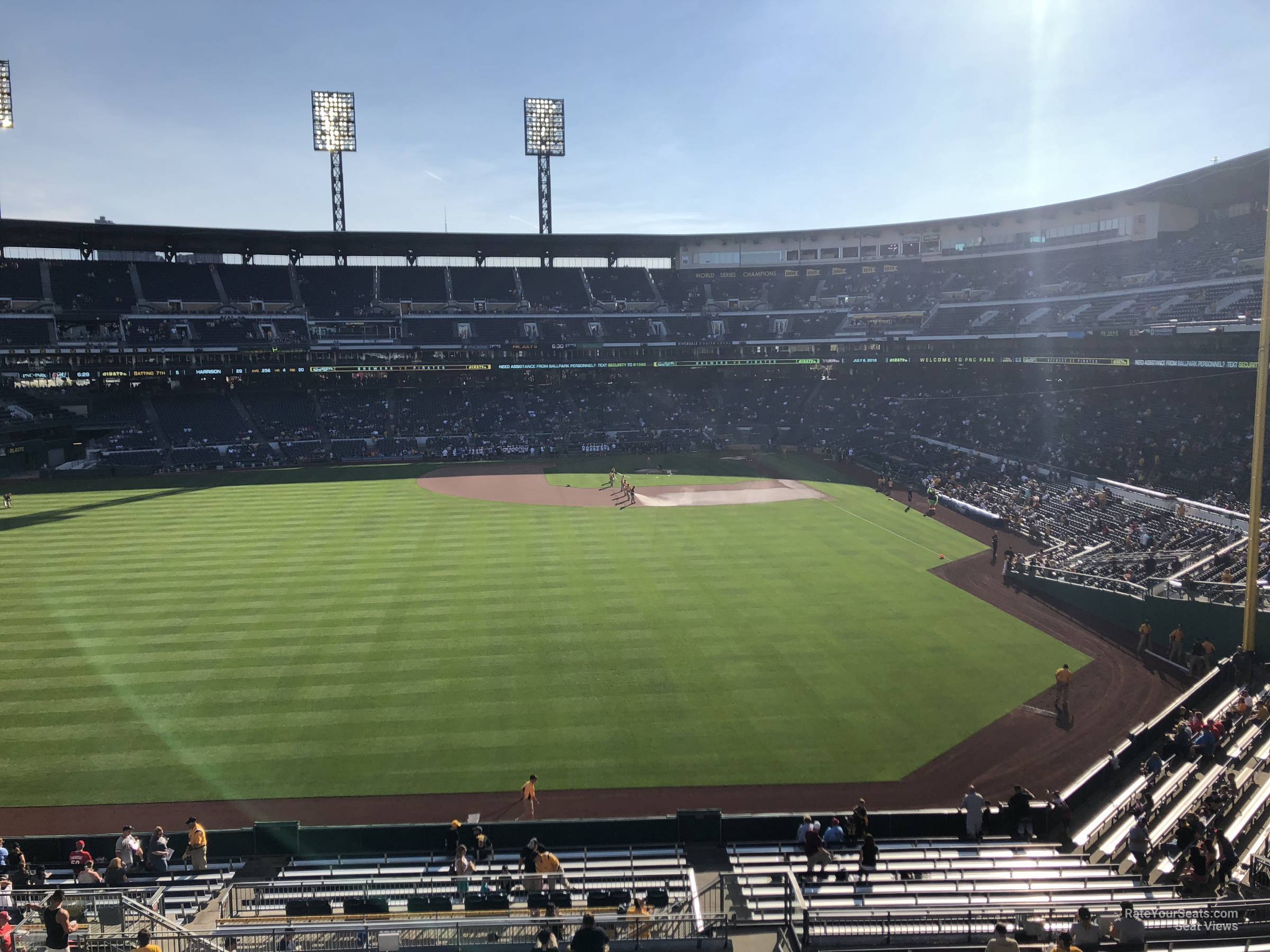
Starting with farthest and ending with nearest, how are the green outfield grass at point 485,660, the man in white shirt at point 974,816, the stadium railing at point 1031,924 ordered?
the green outfield grass at point 485,660 < the man in white shirt at point 974,816 < the stadium railing at point 1031,924

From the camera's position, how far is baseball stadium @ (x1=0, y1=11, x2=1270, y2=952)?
11078 millimetres

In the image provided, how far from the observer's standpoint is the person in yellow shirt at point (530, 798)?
13.9 metres

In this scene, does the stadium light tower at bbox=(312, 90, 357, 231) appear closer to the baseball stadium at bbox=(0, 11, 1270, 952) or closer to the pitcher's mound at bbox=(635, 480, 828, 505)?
the baseball stadium at bbox=(0, 11, 1270, 952)

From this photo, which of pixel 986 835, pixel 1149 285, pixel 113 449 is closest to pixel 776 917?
pixel 986 835

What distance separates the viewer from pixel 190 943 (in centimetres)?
910

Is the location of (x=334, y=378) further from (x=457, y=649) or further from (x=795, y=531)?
(x=457, y=649)

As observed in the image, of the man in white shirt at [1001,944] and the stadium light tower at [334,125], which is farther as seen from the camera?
the stadium light tower at [334,125]

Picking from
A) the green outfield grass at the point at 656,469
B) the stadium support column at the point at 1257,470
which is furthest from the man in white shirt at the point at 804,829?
the green outfield grass at the point at 656,469

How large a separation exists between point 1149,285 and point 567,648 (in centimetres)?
4934

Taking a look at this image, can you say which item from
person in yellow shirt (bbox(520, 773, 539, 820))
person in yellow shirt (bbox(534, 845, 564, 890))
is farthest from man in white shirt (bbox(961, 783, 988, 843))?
person in yellow shirt (bbox(520, 773, 539, 820))

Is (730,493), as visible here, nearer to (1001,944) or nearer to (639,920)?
(639,920)

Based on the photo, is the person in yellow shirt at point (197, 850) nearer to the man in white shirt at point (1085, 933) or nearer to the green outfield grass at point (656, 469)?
the man in white shirt at point (1085, 933)

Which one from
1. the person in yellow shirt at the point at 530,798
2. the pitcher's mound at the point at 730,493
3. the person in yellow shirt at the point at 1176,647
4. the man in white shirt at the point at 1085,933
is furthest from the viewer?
the pitcher's mound at the point at 730,493

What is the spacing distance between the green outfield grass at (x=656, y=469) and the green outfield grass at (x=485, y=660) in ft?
42.7
